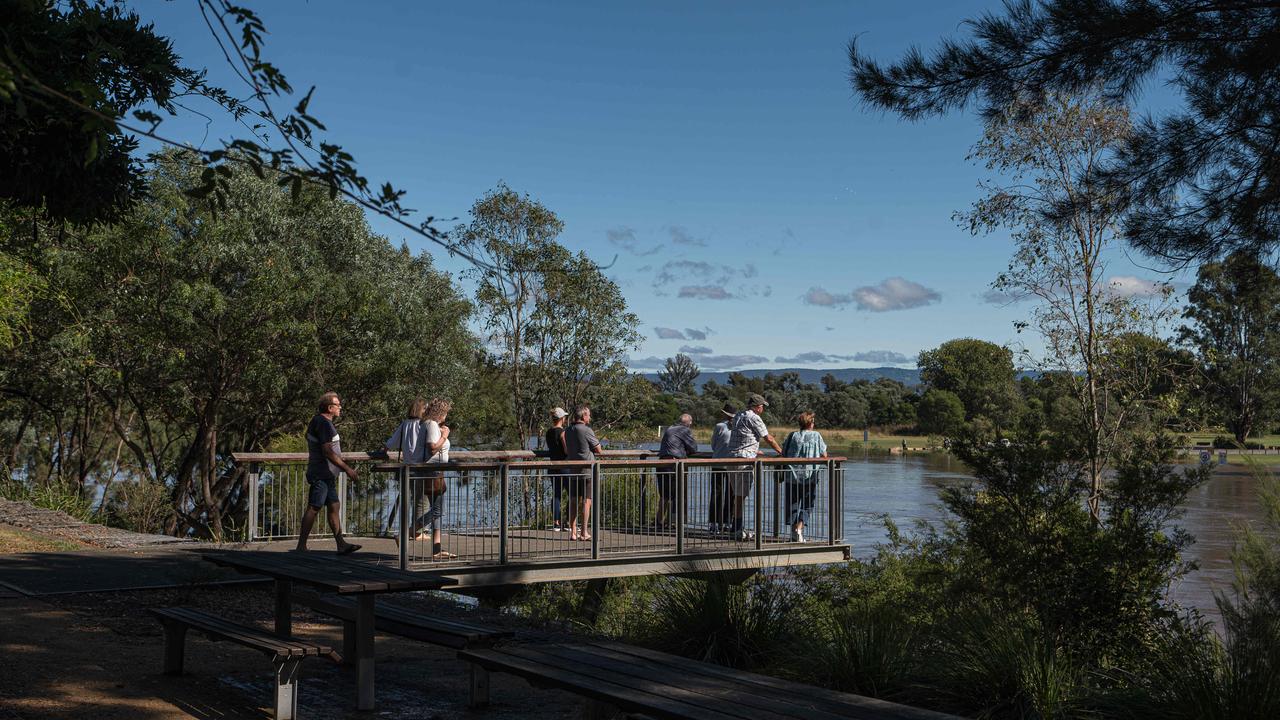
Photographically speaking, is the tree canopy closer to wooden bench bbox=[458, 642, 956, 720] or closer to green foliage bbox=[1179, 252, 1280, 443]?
wooden bench bbox=[458, 642, 956, 720]

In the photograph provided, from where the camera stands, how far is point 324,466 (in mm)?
11000

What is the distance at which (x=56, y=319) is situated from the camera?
2117cm

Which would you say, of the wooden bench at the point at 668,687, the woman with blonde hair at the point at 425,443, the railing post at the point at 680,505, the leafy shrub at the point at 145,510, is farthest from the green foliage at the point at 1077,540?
the leafy shrub at the point at 145,510

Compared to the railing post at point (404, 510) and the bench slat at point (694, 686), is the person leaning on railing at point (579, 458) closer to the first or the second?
the railing post at point (404, 510)

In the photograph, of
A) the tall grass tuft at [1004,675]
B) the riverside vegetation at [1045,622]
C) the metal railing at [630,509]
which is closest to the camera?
the riverside vegetation at [1045,622]

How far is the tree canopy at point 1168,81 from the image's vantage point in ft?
→ 27.3

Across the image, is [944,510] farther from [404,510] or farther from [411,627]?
[411,627]

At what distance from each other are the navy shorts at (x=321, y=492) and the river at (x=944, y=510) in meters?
5.90

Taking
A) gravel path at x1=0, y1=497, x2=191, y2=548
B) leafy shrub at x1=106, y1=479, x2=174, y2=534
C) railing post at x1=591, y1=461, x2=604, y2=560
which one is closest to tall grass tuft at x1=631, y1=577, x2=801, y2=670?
railing post at x1=591, y1=461, x2=604, y2=560

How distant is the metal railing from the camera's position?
1166 centimetres

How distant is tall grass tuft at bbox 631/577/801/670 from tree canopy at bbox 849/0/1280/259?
4.37 metres

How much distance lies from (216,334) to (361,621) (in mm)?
16732

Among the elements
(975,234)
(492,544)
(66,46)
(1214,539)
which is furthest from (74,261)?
(1214,539)

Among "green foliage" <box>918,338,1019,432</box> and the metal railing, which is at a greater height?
"green foliage" <box>918,338,1019,432</box>
